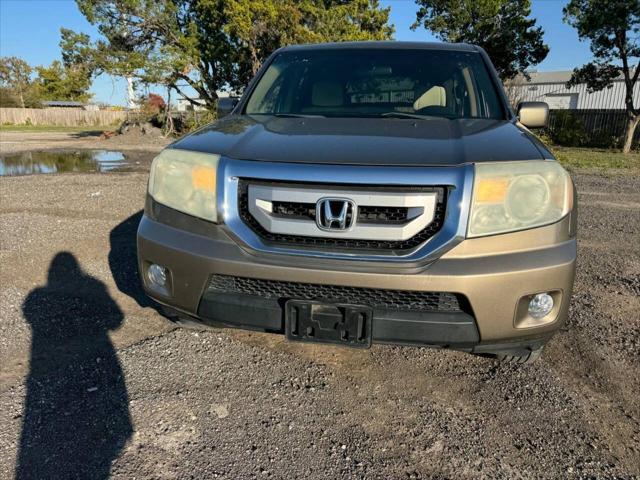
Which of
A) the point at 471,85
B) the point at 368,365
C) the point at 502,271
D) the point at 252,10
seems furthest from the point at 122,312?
the point at 252,10

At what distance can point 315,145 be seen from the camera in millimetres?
2164

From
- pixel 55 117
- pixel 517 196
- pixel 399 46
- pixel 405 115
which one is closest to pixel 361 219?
pixel 517 196

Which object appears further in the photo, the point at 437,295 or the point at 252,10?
the point at 252,10

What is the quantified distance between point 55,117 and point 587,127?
49716mm

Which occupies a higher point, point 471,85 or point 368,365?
point 471,85

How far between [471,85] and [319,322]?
6.85 ft

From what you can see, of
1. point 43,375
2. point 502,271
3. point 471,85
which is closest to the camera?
point 502,271

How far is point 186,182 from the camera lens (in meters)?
2.23

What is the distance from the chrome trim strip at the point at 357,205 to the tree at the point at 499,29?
26.7 metres

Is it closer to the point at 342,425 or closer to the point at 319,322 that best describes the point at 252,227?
the point at 319,322

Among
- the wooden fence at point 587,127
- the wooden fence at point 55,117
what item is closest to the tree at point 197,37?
the wooden fence at point 587,127

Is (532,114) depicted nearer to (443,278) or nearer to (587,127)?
(443,278)

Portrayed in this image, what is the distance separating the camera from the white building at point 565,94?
125ft

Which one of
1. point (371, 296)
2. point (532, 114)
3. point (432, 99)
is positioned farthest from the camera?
point (532, 114)
